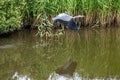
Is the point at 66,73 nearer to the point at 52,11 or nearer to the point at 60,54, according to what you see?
the point at 60,54

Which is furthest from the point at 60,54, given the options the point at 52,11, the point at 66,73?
the point at 52,11

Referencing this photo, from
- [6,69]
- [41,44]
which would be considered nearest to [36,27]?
[41,44]

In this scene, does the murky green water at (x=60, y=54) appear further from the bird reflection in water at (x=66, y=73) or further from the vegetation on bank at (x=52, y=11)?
the vegetation on bank at (x=52, y=11)

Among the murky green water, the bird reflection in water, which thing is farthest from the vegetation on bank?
the bird reflection in water

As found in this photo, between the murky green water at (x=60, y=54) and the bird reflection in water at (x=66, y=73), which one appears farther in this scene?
the murky green water at (x=60, y=54)

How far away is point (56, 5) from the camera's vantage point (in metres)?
8.62

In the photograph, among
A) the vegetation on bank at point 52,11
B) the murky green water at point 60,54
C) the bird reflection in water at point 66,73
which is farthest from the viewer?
the vegetation on bank at point 52,11

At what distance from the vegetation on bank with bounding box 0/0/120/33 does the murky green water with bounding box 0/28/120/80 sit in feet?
1.24

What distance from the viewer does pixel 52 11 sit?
8.63m

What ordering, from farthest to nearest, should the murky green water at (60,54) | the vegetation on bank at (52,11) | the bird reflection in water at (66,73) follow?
1. the vegetation on bank at (52,11)
2. the murky green water at (60,54)
3. the bird reflection in water at (66,73)

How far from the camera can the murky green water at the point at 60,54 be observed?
5.87 m

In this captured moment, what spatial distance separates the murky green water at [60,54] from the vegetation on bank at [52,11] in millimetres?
379

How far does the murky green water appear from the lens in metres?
5.87

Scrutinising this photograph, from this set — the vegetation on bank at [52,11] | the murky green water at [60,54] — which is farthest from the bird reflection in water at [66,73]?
the vegetation on bank at [52,11]
